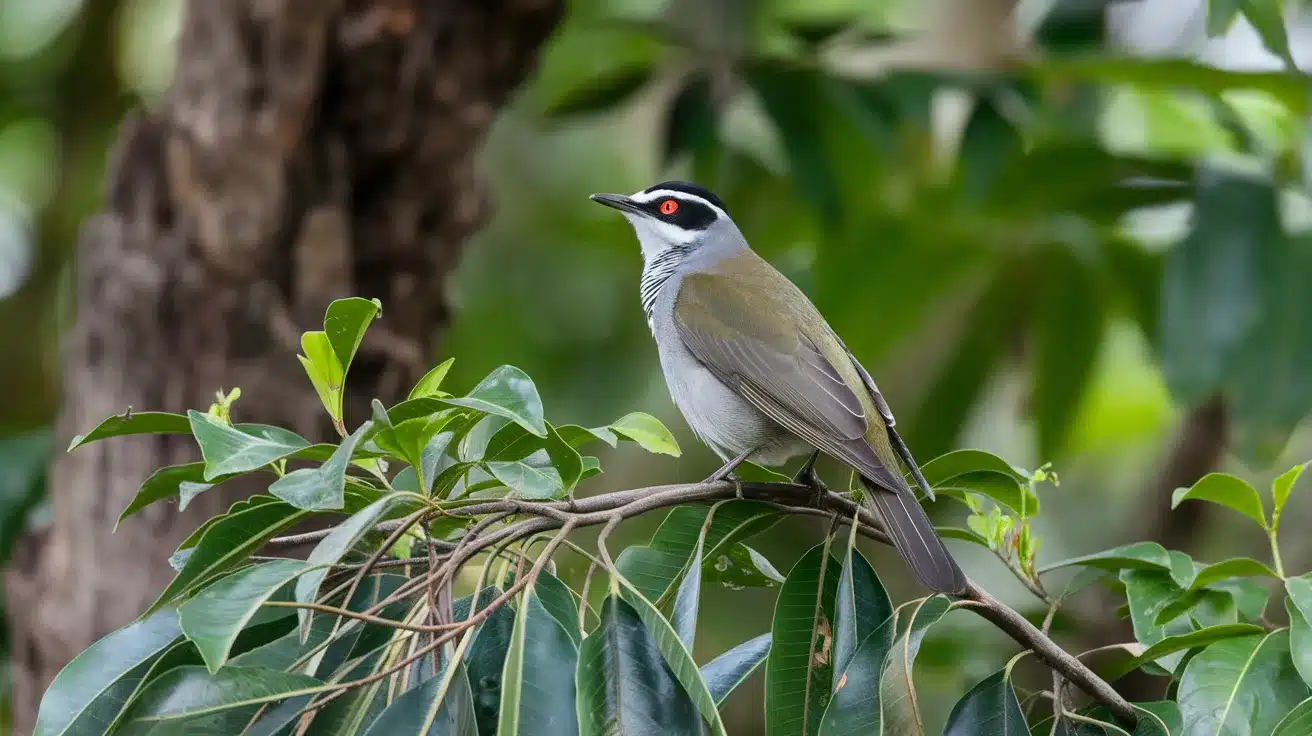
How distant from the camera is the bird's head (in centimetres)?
518

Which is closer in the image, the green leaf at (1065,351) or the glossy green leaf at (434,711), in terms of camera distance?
the glossy green leaf at (434,711)

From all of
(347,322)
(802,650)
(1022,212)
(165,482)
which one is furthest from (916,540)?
(1022,212)

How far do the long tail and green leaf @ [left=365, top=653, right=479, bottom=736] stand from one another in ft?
3.07

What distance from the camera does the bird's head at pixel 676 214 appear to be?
5.18 meters

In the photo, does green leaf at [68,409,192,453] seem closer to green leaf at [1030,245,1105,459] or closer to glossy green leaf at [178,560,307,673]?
glossy green leaf at [178,560,307,673]

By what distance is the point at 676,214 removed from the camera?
5.20 metres

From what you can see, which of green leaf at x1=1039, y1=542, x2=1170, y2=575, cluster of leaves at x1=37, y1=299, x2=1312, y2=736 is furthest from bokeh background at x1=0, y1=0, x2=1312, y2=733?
cluster of leaves at x1=37, y1=299, x2=1312, y2=736

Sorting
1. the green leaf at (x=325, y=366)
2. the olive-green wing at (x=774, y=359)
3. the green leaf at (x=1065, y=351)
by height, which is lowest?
the green leaf at (x=1065, y=351)

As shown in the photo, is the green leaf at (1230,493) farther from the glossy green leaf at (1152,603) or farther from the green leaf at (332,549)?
the green leaf at (332,549)

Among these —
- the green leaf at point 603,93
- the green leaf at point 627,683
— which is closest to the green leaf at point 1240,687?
the green leaf at point 627,683

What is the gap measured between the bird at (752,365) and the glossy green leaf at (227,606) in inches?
49.6

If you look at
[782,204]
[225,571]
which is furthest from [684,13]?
[225,571]

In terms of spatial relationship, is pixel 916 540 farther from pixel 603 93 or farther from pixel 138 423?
pixel 603 93

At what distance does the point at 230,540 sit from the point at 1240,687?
187 cm
